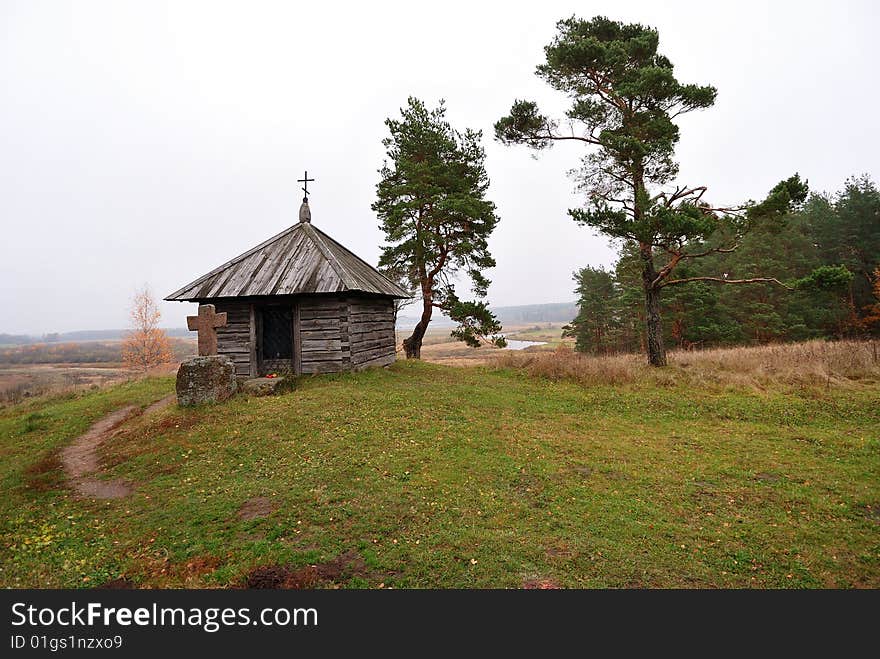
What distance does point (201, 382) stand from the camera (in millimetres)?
11367

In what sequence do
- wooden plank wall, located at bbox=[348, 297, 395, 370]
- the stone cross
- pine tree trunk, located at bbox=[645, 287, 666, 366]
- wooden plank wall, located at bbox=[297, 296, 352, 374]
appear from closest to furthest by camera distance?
1. the stone cross
2. wooden plank wall, located at bbox=[297, 296, 352, 374]
3. wooden plank wall, located at bbox=[348, 297, 395, 370]
4. pine tree trunk, located at bbox=[645, 287, 666, 366]

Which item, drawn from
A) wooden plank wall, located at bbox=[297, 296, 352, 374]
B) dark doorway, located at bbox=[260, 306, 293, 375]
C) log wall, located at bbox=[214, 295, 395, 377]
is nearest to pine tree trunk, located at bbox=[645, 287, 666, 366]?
log wall, located at bbox=[214, 295, 395, 377]

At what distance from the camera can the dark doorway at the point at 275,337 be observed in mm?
15555

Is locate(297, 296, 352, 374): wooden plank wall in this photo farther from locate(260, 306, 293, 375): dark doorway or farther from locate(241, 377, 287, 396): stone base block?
locate(241, 377, 287, 396): stone base block

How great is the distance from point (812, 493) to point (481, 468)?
17.0 ft

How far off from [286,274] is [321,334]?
2.74m

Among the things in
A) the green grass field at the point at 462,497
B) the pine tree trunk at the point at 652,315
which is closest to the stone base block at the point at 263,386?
the green grass field at the point at 462,497

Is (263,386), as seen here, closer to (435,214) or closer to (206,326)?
(206,326)

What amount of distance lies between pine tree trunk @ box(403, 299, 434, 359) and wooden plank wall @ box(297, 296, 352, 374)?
8.85 m

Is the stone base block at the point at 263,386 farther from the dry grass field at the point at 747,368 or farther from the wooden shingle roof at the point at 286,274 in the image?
the dry grass field at the point at 747,368

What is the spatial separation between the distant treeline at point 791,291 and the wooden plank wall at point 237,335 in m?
21.9

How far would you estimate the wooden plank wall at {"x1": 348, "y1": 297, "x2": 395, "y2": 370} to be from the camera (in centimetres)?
1575

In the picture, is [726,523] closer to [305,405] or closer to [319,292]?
[305,405]

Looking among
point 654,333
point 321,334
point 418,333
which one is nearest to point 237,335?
point 321,334
